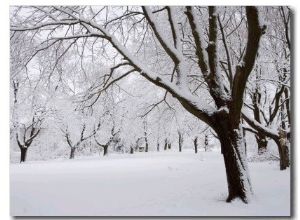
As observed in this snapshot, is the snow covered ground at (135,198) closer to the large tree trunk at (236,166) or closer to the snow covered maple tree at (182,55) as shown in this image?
the large tree trunk at (236,166)

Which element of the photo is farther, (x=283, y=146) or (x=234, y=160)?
(x=283, y=146)

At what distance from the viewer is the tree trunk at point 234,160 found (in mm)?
3931

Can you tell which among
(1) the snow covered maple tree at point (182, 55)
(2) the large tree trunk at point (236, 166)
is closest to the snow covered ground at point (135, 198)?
(2) the large tree trunk at point (236, 166)

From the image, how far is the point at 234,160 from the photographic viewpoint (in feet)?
13.0

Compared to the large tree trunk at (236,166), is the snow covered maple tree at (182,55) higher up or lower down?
higher up

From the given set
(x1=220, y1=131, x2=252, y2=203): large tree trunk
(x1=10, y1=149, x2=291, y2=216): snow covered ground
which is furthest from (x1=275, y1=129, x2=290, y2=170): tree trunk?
(x1=220, y1=131, x2=252, y2=203): large tree trunk

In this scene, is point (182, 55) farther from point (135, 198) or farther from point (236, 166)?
point (135, 198)

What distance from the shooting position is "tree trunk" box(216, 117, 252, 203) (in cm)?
393

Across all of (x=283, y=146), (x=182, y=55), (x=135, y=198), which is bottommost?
(x=135, y=198)

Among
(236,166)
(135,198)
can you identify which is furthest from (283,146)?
(135,198)

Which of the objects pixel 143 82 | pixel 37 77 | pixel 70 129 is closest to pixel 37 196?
pixel 37 77

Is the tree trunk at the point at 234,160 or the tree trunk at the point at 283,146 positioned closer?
the tree trunk at the point at 234,160
